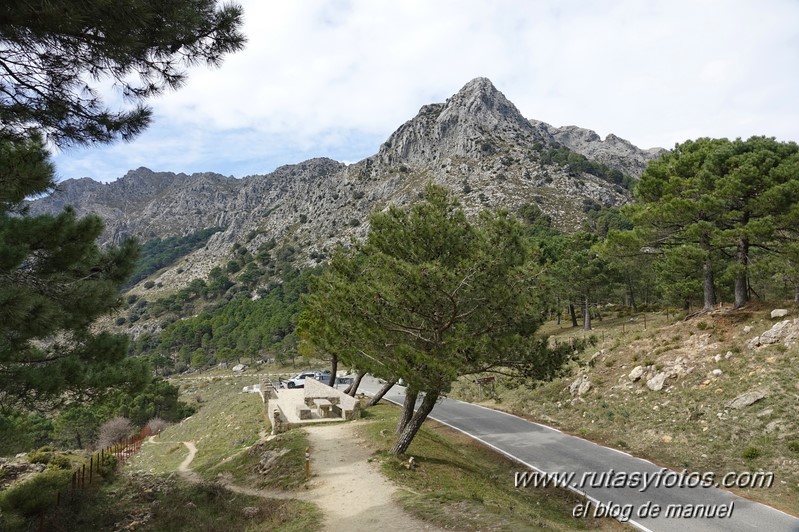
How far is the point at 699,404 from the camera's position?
15.1 m

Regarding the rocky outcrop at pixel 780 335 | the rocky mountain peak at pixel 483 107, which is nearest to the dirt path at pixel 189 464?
the rocky outcrop at pixel 780 335

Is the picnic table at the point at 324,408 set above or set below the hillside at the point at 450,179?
below

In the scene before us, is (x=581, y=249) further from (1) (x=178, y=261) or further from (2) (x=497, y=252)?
(1) (x=178, y=261)

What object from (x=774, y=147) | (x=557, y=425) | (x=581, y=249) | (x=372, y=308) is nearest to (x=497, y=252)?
(x=372, y=308)

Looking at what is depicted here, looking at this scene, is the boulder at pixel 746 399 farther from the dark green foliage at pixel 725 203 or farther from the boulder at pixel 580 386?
the boulder at pixel 580 386

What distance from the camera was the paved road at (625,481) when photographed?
30.1 ft

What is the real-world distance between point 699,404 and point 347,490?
1244cm

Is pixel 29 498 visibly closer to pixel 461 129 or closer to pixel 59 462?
pixel 59 462

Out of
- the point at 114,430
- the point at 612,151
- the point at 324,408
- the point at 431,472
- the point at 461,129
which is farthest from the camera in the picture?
the point at 612,151

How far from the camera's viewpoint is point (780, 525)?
886cm

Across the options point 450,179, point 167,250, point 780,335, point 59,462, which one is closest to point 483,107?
point 450,179

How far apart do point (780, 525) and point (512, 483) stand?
5901 mm

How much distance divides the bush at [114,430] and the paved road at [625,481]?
34.1 m

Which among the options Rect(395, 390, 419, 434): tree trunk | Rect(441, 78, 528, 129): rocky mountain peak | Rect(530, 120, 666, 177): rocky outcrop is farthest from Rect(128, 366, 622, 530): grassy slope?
Rect(530, 120, 666, 177): rocky outcrop
